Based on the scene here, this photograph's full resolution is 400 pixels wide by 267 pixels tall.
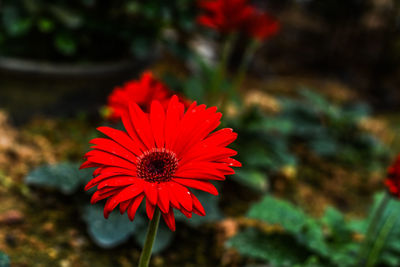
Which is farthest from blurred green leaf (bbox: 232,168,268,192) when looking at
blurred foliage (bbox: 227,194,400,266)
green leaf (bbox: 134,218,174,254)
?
green leaf (bbox: 134,218,174,254)

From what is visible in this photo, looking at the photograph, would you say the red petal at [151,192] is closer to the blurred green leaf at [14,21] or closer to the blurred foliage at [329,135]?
the blurred foliage at [329,135]

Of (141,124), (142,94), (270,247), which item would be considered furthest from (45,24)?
(270,247)

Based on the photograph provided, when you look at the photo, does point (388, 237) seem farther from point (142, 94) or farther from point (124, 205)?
point (124, 205)

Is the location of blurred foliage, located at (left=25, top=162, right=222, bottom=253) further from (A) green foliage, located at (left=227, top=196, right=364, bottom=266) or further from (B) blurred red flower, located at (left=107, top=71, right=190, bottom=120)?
(B) blurred red flower, located at (left=107, top=71, right=190, bottom=120)

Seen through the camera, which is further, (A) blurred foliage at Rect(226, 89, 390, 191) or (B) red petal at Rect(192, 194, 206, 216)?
(A) blurred foliage at Rect(226, 89, 390, 191)

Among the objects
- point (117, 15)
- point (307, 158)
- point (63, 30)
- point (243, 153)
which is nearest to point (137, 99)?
point (243, 153)

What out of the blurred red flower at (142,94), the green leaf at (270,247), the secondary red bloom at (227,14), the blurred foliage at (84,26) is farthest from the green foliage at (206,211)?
the blurred foliage at (84,26)

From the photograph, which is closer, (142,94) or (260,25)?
(142,94)
